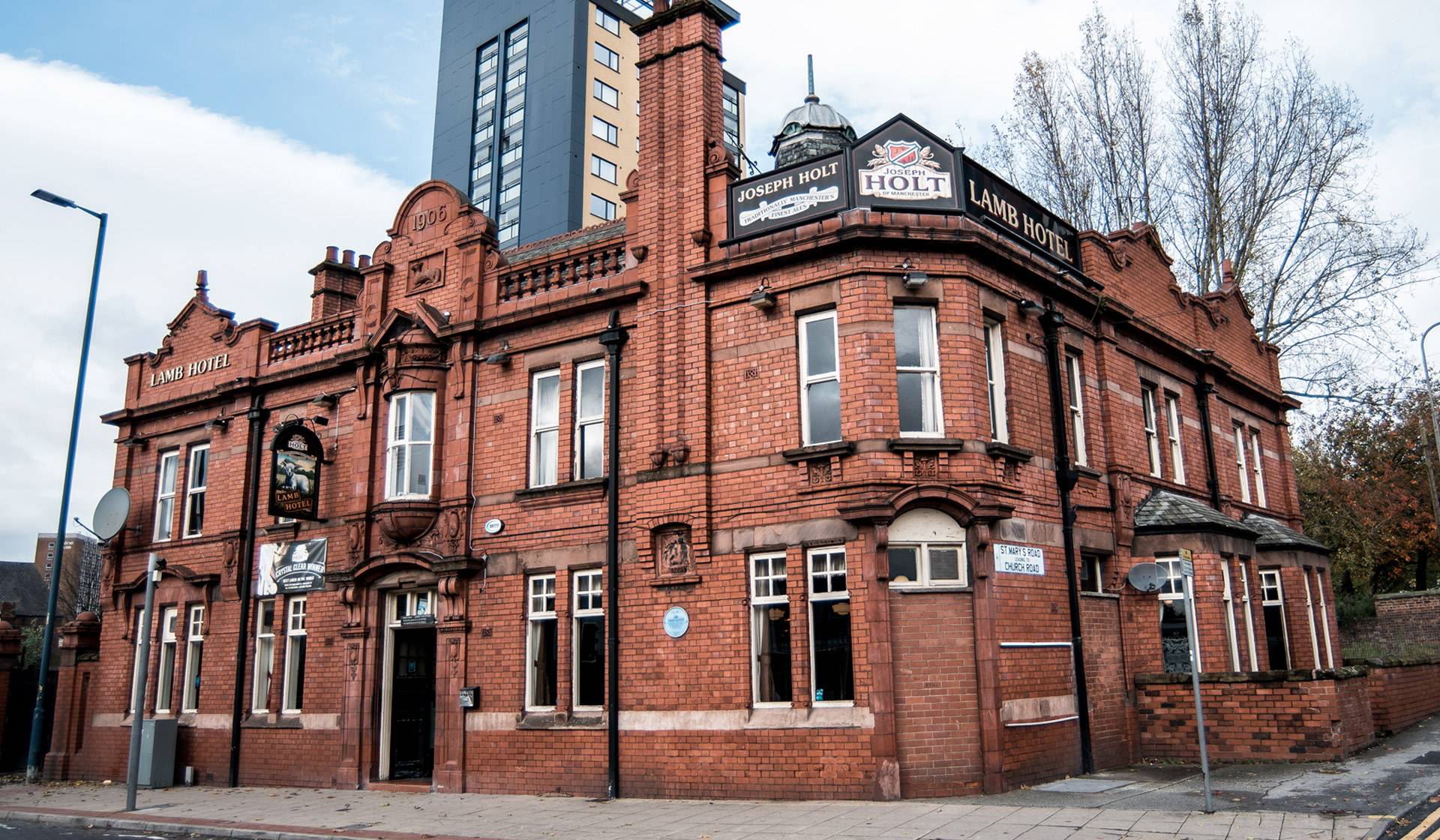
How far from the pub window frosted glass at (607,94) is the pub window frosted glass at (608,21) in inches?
115

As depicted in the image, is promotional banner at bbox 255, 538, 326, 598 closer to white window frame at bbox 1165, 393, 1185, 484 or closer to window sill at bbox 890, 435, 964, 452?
window sill at bbox 890, 435, 964, 452

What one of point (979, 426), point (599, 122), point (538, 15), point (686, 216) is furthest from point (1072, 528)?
point (538, 15)

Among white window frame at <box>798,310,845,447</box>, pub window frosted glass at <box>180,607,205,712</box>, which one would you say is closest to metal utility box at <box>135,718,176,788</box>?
pub window frosted glass at <box>180,607,205,712</box>

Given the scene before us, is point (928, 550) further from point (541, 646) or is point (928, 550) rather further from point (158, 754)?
point (158, 754)

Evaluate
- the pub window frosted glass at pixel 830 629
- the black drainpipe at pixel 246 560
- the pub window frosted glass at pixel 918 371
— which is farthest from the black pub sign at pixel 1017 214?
the black drainpipe at pixel 246 560

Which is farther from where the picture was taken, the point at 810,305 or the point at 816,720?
the point at 810,305

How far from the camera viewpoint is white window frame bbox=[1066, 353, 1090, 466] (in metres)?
15.8

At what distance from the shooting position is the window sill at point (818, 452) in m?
13.0

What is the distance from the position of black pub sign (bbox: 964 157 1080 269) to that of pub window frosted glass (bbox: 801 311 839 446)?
2483 millimetres

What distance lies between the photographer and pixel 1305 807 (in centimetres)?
1033

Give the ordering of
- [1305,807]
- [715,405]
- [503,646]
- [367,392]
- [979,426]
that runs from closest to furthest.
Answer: [1305,807] → [979,426] → [715,405] → [503,646] → [367,392]

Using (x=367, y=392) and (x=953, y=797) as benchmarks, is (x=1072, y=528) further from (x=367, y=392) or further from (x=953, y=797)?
(x=367, y=392)

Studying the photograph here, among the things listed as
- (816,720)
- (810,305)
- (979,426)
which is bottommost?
(816,720)

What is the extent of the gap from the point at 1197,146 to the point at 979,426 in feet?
60.0
